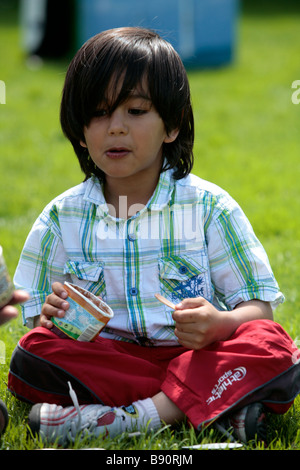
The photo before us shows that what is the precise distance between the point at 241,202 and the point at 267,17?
424 inches

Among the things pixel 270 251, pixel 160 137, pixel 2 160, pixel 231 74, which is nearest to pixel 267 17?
pixel 231 74

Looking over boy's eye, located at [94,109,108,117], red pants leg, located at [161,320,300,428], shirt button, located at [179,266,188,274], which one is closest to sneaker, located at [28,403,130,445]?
red pants leg, located at [161,320,300,428]

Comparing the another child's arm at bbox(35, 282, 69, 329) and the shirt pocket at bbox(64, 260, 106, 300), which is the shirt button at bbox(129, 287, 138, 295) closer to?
the shirt pocket at bbox(64, 260, 106, 300)

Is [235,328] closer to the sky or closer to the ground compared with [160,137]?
closer to the ground

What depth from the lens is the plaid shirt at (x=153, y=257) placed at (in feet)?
8.10

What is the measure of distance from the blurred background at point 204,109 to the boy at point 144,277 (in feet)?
1.96

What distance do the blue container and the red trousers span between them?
7029mm

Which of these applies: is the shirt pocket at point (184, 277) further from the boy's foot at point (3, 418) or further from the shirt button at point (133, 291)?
the boy's foot at point (3, 418)

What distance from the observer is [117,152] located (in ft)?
8.02

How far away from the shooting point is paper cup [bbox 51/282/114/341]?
2.23 m

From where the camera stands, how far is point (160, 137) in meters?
2.54

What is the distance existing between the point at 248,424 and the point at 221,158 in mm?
3892
